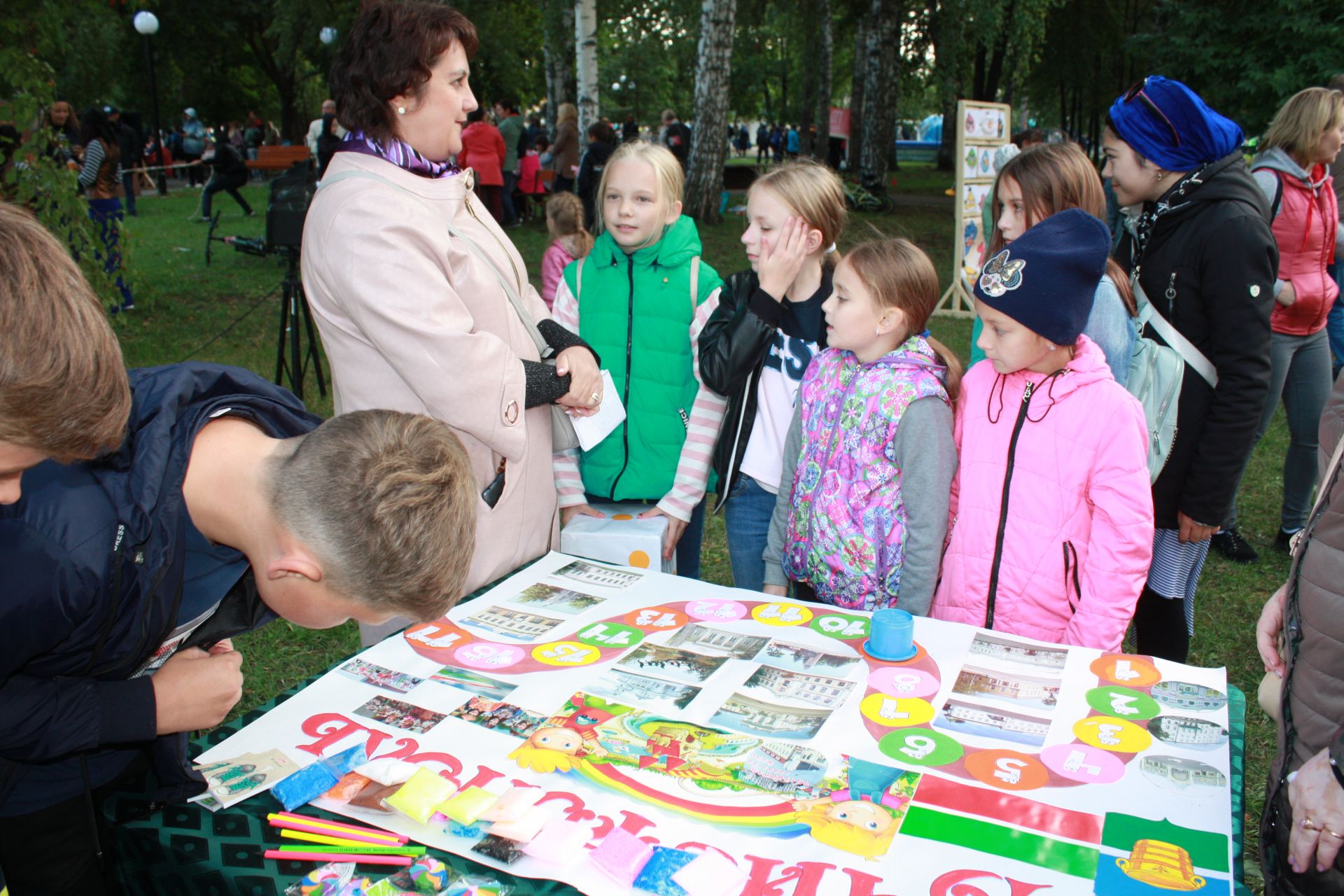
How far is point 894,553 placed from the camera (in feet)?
6.61

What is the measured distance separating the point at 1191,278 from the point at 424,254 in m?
1.91

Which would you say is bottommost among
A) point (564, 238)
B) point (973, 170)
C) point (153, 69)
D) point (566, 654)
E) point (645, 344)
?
point (566, 654)

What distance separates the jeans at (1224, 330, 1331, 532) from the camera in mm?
3664

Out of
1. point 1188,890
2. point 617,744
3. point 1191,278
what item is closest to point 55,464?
point 617,744

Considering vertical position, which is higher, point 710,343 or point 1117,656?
point 710,343

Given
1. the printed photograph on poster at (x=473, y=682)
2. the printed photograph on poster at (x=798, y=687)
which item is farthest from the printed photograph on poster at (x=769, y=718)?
the printed photograph on poster at (x=473, y=682)

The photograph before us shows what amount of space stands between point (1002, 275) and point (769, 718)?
3.41 feet

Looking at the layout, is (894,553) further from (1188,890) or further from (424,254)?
(424,254)

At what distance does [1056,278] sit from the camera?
1835 millimetres

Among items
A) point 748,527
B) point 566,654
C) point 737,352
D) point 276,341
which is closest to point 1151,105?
point 737,352

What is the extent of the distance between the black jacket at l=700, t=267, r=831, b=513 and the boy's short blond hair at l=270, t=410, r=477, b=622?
1103 mm

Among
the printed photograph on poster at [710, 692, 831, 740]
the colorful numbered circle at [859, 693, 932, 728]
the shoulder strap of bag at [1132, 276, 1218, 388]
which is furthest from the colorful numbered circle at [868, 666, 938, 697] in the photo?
the shoulder strap of bag at [1132, 276, 1218, 388]

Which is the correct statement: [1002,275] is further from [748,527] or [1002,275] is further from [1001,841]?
[1001,841]

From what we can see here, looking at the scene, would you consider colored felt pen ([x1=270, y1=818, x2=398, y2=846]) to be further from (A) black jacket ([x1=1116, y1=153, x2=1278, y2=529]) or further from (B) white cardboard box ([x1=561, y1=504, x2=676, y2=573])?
(A) black jacket ([x1=1116, y1=153, x2=1278, y2=529])
